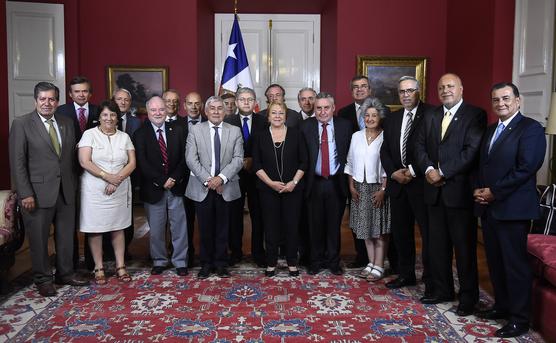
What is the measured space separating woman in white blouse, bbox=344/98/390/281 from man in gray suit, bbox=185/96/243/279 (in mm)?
980

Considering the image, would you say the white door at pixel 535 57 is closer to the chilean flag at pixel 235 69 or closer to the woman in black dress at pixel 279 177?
the woman in black dress at pixel 279 177

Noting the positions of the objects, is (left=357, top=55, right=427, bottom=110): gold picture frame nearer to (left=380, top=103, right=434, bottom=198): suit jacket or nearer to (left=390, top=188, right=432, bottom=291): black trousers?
(left=380, top=103, right=434, bottom=198): suit jacket

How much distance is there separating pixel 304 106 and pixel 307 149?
72 cm

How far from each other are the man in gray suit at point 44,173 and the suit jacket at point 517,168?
3.08m

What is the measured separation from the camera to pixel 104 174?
14.3ft

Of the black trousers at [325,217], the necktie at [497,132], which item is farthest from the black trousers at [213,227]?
the necktie at [497,132]

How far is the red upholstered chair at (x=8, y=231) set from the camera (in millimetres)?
4266

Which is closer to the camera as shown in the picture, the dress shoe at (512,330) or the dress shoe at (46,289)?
the dress shoe at (512,330)

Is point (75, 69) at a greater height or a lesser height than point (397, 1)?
lesser

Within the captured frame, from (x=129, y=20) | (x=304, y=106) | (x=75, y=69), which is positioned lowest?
(x=304, y=106)

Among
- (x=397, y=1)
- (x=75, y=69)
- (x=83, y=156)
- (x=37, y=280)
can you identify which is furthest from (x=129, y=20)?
(x=37, y=280)

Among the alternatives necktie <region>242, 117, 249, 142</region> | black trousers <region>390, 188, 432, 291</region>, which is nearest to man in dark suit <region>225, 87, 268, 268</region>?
necktie <region>242, 117, 249, 142</region>

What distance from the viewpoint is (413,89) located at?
13.6ft

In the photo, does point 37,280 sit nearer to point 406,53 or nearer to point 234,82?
point 234,82
